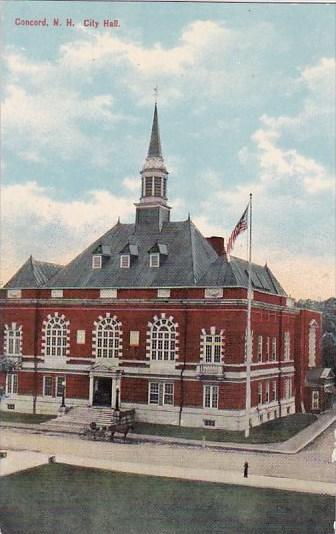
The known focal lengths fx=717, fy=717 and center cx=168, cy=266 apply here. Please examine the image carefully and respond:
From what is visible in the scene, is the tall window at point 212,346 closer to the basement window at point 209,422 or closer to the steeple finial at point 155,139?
the basement window at point 209,422

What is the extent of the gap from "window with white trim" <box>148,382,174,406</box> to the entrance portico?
0.56 m

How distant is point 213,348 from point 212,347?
3 cm

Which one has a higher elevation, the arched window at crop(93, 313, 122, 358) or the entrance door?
the arched window at crop(93, 313, 122, 358)

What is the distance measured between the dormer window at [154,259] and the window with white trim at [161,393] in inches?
78.3

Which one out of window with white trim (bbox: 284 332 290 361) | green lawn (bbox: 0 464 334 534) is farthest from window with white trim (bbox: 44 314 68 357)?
window with white trim (bbox: 284 332 290 361)

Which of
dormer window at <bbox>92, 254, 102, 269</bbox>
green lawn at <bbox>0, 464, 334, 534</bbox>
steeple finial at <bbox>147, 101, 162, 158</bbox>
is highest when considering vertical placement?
steeple finial at <bbox>147, 101, 162, 158</bbox>

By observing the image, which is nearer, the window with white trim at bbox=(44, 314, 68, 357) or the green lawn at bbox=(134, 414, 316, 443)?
the green lawn at bbox=(134, 414, 316, 443)

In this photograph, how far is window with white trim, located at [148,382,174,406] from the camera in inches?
463

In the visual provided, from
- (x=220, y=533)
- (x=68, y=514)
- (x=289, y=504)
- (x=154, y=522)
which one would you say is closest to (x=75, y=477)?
(x=68, y=514)

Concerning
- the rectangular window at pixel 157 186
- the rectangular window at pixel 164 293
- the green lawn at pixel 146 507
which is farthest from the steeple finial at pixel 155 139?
the green lawn at pixel 146 507

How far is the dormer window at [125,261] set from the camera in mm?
12148

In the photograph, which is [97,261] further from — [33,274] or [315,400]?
[315,400]

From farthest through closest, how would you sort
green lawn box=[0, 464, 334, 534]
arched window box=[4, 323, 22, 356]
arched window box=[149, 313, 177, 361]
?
arched window box=[4, 323, 22, 356] < arched window box=[149, 313, 177, 361] < green lawn box=[0, 464, 334, 534]

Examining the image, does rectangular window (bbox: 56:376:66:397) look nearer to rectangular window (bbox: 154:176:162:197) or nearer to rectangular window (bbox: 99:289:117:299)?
rectangular window (bbox: 99:289:117:299)
